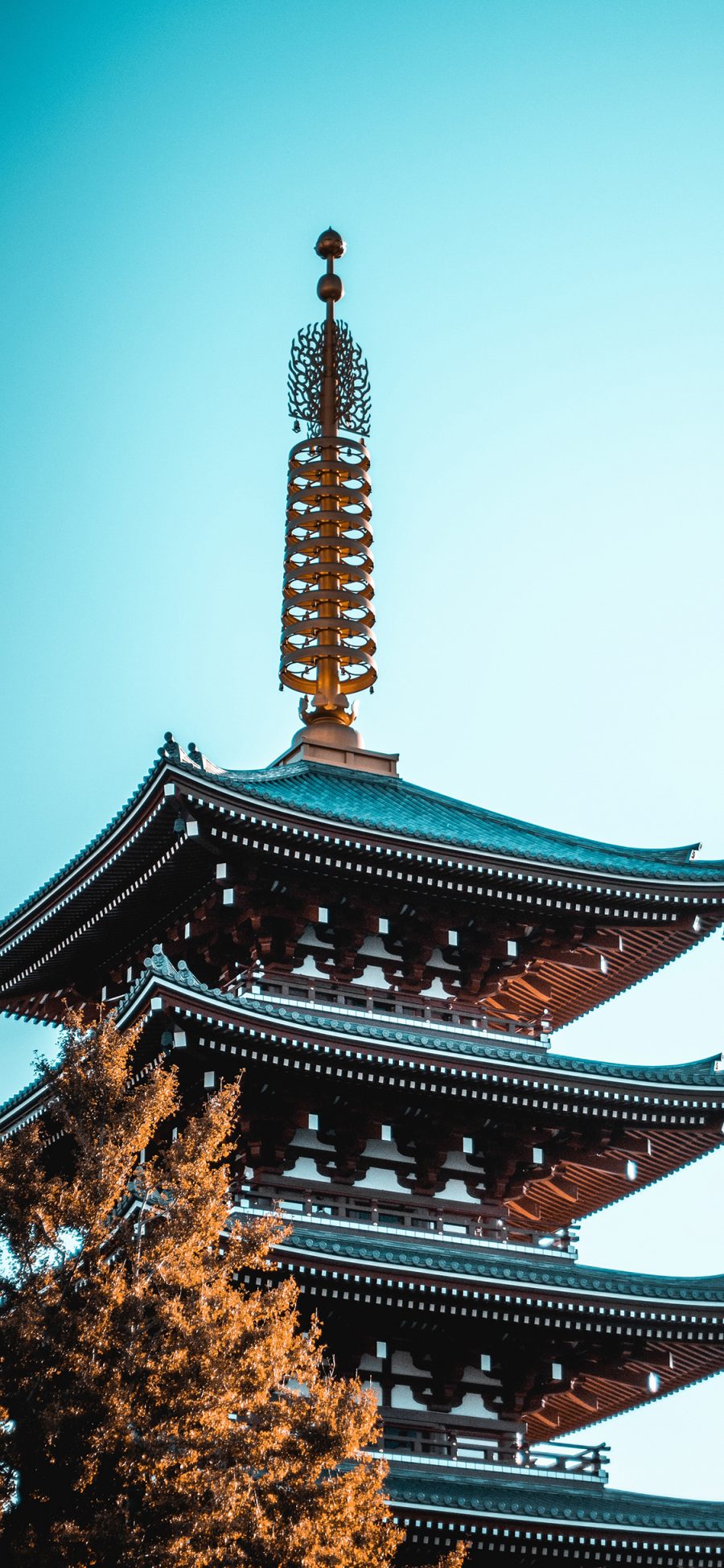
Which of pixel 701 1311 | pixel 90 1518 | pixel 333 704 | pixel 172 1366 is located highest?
pixel 333 704

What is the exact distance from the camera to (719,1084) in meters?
29.7

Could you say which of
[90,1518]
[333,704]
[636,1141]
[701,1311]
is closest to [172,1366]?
[90,1518]

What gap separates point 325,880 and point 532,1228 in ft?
21.1

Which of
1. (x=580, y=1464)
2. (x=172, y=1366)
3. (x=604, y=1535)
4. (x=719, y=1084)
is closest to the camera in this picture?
(x=172, y=1366)

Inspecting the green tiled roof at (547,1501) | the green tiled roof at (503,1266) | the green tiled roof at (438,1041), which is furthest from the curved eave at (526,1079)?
the green tiled roof at (547,1501)

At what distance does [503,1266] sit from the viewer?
27500 mm

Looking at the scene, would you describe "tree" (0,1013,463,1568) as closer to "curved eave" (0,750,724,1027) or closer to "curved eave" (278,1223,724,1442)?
"curved eave" (278,1223,724,1442)

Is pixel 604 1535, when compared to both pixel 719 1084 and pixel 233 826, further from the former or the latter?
pixel 233 826

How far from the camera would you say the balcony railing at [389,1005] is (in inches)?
1153

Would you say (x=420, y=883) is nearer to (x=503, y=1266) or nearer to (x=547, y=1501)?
(x=503, y=1266)

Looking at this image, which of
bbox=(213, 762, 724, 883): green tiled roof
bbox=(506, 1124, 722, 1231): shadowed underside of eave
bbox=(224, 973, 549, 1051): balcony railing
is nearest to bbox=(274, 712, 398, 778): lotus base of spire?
bbox=(213, 762, 724, 883): green tiled roof

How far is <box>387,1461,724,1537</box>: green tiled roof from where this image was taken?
2503cm

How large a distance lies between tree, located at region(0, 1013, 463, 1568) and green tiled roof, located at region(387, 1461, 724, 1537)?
352 centimetres

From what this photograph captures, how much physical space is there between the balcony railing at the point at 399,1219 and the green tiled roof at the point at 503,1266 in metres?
0.13
